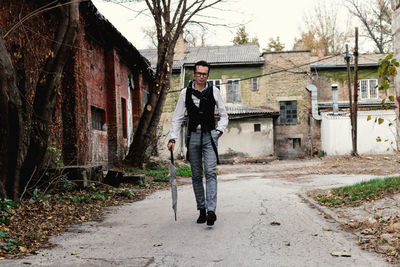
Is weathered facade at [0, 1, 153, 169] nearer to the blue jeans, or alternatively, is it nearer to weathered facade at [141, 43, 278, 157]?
the blue jeans

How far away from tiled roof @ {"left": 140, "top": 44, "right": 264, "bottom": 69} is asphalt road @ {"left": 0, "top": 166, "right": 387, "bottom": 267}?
2733 cm

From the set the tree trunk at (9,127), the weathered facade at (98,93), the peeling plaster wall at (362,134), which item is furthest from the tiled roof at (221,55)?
the tree trunk at (9,127)

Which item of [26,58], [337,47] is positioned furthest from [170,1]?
[337,47]

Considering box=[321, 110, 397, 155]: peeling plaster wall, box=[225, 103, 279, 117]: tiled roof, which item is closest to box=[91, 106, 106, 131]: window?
box=[225, 103, 279, 117]: tiled roof

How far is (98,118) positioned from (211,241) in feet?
37.0

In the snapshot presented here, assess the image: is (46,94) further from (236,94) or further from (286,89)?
(286,89)

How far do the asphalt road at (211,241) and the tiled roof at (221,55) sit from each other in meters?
27.3

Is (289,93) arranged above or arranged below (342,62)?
below

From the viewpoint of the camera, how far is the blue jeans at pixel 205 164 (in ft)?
18.4

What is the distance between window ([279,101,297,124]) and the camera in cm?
3409

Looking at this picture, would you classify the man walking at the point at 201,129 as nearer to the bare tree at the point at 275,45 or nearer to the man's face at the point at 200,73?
the man's face at the point at 200,73

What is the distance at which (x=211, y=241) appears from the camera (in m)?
4.68

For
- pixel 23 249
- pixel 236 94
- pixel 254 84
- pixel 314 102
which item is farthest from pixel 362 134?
pixel 23 249

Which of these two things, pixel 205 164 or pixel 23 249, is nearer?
pixel 23 249
